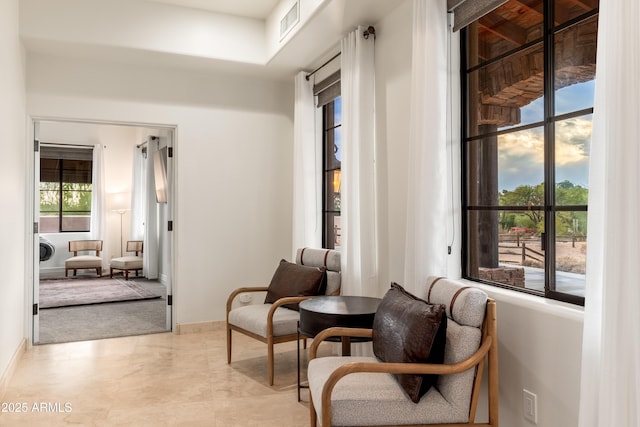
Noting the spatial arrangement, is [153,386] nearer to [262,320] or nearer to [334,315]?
[262,320]

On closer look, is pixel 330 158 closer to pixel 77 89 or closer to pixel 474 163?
pixel 474 163

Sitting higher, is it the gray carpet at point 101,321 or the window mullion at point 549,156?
the window mullion at point 549,156

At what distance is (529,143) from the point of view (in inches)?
93.4

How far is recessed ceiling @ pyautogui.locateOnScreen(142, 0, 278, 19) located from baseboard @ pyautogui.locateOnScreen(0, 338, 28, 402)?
321 centimetres

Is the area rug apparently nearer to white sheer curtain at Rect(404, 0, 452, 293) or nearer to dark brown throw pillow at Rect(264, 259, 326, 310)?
dark brown throw pillow at Rect(264, 259, 326, 310)

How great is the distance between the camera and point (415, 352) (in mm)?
1959

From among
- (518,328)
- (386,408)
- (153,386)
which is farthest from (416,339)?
(153,386)

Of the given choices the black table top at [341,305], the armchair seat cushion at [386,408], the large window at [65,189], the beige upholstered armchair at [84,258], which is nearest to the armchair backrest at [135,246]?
the beige upholstered armchair at [84,258]

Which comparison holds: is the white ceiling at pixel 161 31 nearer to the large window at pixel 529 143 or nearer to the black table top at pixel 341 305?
the large window at pixel 529 143

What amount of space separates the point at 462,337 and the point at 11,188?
344cm

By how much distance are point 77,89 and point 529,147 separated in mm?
3970

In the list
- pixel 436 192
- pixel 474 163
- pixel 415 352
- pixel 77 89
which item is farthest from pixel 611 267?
pixel 77 89

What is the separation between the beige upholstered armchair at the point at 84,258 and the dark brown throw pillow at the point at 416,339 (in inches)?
299

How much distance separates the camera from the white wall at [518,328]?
1.92m
